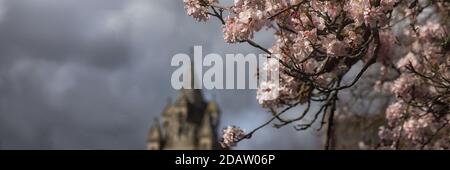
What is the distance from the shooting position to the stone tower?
282ft

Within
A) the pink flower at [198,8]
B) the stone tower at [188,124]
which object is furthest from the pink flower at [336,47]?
the stone tower at [188,124]

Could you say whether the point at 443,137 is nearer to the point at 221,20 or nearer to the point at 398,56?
the point at 398,56

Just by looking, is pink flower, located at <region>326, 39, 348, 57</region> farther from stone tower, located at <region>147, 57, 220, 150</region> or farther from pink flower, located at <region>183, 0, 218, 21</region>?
stone tower, located at <region>147, 57, 220, 150</region>

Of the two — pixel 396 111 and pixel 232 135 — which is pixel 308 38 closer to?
pixel 232 135

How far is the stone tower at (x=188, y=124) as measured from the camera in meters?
85.9

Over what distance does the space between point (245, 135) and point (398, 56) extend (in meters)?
4.51

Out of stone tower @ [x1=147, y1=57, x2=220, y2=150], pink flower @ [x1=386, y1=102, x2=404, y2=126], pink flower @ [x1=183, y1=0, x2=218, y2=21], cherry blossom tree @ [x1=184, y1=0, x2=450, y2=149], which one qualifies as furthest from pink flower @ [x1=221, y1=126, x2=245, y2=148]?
stone tower @ [x1=147, y1=57, x2=220, y2=150]

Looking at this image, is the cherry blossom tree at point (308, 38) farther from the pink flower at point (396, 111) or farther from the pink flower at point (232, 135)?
the pink flower at point (396, 111)

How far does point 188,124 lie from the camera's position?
88.2 meters

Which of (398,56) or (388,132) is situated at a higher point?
(398,56)
